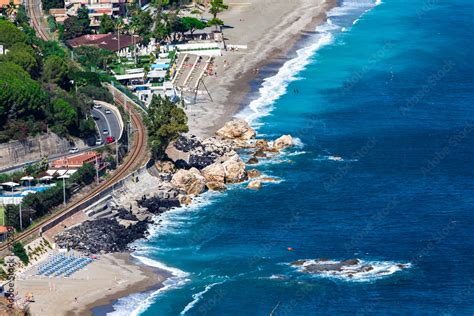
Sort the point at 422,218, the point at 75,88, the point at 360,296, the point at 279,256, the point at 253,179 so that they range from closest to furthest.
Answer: the point at 360,296 → the point at 279,256 → the point at 422,218 → the point at 253,179 → the point at 75,88

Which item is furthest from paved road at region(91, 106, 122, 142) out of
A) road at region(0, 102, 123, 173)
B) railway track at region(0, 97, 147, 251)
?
railway track at region(0, 97, 147, 251)

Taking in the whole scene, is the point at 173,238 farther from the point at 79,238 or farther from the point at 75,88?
the point at 75,88

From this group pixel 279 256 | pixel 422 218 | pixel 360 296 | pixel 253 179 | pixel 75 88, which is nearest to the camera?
pixel 360 296

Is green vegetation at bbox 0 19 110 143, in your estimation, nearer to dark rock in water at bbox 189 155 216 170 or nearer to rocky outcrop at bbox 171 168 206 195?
dark rock in water at bbox 189 155 216 170

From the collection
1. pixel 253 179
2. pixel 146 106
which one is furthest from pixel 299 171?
pixel 146 106

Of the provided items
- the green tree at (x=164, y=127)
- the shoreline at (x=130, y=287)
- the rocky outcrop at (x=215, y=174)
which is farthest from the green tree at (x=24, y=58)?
the shoreline at (x=130, y=287)

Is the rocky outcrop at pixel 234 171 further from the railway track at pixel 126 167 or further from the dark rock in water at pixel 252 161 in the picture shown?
the railway track at pixel 126 167

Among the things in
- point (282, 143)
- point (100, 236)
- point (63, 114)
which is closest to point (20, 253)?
point (100, 236)
